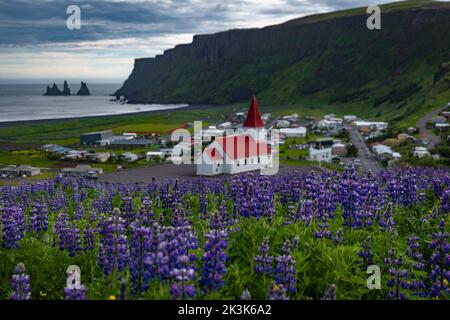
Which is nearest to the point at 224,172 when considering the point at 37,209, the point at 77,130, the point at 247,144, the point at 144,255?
the point at 247,144

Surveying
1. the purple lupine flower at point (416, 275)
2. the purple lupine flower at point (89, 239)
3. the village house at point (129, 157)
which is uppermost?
the purple lupine flower at point (89, 239)

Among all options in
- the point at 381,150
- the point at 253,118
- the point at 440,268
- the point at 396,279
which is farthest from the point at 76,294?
the point at 381,150

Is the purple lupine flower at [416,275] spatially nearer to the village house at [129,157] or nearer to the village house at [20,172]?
the village house at [20,172]

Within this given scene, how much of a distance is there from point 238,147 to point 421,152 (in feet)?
112

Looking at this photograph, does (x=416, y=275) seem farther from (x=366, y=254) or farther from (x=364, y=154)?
(x=364, y=154)

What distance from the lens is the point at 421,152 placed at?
76625mm

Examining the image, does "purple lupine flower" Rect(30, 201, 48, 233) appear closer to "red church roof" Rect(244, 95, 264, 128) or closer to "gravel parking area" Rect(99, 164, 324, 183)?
"gravel parking area" Rect(99, 164, 324, 183)

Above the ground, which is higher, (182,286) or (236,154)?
(182,286)

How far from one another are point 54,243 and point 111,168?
64.4m

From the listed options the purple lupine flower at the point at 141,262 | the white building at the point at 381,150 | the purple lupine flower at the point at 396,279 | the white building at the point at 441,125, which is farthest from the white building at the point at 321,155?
the purple lupine flower at the point at 141,262

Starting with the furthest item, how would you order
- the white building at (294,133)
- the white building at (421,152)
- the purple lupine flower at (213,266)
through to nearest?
the white building at (294,133)
the white building at (421,152)
the purple lupine flower at (213,266)

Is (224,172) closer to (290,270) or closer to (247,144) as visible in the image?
(247,144)

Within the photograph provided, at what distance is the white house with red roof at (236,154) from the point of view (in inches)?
2181

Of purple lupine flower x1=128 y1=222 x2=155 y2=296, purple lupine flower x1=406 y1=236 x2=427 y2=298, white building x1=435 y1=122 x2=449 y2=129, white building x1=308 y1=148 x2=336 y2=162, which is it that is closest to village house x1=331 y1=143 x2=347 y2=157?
white building x1=308 y1=148 x2=336 y2=162
